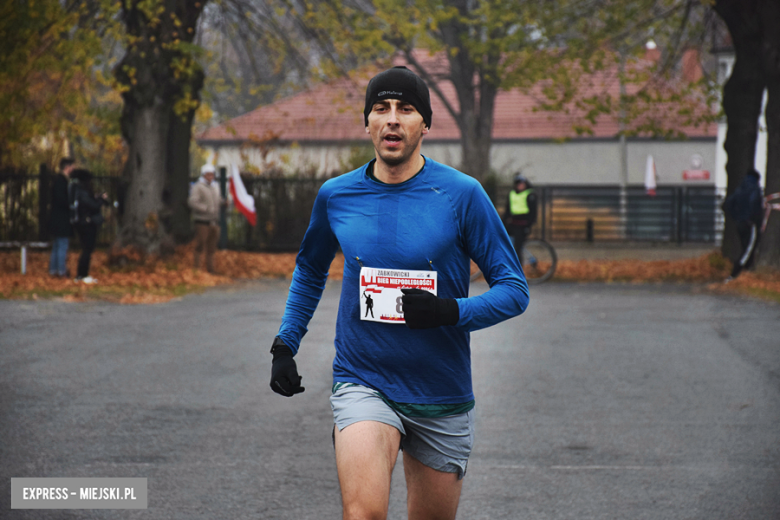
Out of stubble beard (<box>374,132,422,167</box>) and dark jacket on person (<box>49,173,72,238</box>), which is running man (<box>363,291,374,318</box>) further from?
dark jacket on person (<box>49,173,72,238</box>)

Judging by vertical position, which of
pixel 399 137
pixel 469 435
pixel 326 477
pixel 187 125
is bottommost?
pixel 326 477

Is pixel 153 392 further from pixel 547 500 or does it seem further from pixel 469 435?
pixel 469 435

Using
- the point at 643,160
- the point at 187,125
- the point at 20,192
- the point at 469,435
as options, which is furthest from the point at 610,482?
the point at 643,160

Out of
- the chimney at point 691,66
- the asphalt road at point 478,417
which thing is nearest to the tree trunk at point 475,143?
the chimney at point 691,66

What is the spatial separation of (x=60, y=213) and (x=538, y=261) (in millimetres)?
8394

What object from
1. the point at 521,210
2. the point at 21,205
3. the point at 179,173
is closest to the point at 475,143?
the point at 179,173

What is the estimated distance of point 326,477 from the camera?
5.58 meters

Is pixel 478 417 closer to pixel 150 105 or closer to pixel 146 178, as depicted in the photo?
pixel 146 178

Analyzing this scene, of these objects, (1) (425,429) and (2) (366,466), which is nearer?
(2) (366,466)

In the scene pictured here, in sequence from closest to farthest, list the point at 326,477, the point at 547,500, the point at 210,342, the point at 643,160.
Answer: the point at 547,500 < the point at 326,477 < the point at 210,342 < the point at 643,160

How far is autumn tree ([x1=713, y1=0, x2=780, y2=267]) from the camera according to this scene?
60.0 feet

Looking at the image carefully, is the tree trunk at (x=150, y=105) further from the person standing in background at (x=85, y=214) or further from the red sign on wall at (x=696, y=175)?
the red sign on wall at (x=696, y=175)

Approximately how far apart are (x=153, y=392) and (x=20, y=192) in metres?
15.8

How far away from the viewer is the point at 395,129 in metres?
3.28
